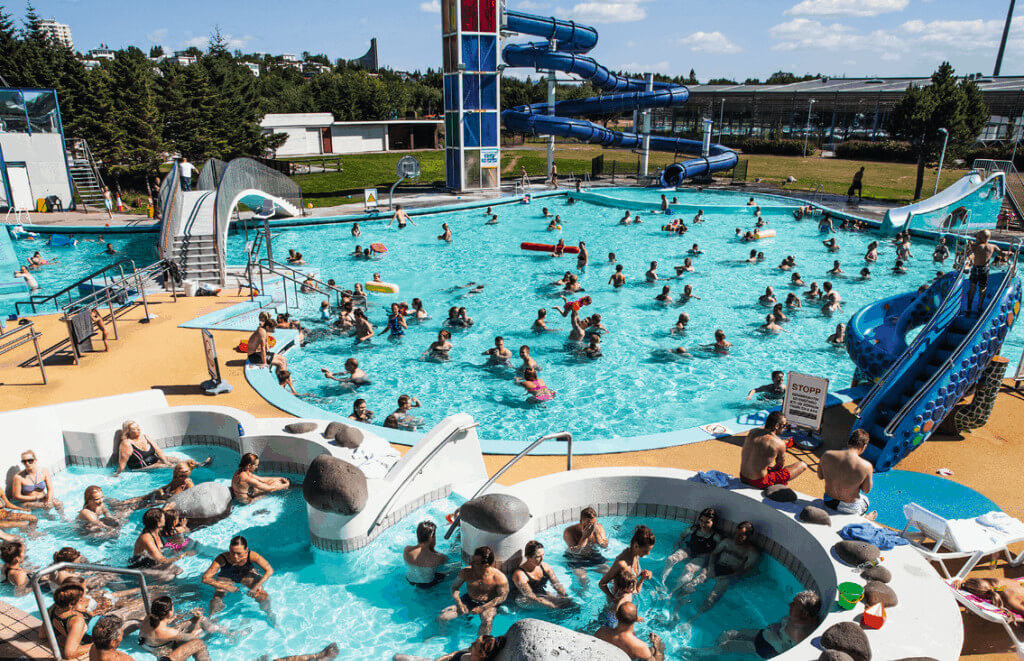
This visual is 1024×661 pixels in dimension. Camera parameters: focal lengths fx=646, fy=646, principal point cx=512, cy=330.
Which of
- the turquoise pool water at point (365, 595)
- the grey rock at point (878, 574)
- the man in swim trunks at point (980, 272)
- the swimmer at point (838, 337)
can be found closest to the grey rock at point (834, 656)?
the grey rock at point (878, 574)

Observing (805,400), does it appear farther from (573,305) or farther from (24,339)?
(24,339)

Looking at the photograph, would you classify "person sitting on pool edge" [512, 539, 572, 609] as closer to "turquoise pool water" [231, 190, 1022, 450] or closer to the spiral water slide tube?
"turquoise pool water" [231, 190, 1022, 450]

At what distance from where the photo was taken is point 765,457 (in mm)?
7203


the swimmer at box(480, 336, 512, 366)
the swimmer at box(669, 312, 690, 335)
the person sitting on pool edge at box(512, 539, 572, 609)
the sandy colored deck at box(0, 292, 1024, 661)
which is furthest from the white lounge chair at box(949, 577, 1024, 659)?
the swimmer at box(669, 312, 690, 335)

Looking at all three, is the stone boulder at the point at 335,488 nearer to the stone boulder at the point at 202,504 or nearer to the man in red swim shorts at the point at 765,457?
the stone boulder at the point at 202,504

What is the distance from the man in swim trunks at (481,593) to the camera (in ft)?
21.1

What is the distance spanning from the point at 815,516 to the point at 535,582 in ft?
9.69

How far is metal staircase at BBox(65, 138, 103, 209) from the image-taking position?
29.0 m

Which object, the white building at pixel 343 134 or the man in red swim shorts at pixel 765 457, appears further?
the white building at pixel 343 134

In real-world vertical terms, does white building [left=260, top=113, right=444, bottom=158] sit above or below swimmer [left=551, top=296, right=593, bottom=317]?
above

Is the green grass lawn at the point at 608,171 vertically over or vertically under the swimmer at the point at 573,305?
over

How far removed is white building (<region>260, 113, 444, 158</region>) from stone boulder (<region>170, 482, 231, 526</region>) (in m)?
50.8

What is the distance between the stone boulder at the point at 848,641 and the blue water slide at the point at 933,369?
12.6 feet

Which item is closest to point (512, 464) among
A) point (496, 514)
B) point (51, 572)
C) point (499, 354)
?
point (496, 514)
